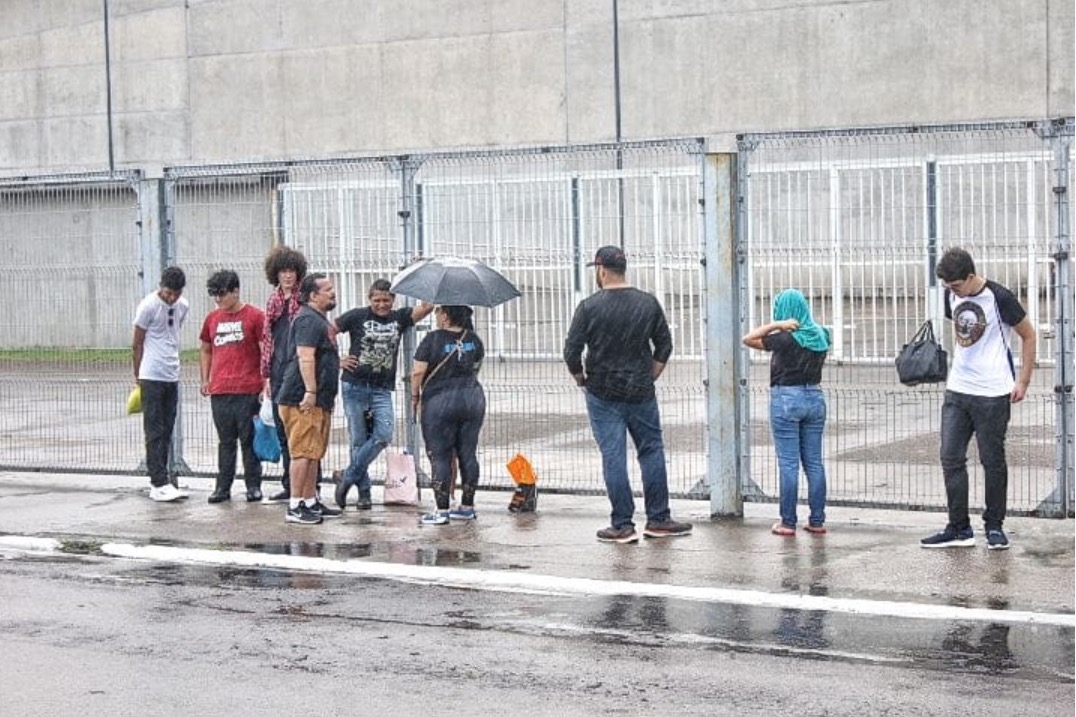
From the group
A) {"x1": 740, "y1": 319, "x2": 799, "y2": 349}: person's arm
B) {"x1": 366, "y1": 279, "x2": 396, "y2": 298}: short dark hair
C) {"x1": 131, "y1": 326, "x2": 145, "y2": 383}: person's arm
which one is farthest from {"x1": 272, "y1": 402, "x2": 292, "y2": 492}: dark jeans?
{"x1": 740, "y1": 319, "x2": 799, "y2": 349}: person's arm

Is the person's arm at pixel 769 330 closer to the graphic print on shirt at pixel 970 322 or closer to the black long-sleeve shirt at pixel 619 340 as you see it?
the black long-sleeve shirt at pixel 619 340

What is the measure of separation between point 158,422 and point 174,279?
1120 mm

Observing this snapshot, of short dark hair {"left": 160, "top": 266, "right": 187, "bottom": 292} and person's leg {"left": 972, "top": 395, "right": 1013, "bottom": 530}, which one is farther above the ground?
short dark hair {"left": 160, "top": 266, "right": 187, "bottom": 292}

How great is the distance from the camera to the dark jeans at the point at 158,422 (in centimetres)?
1352

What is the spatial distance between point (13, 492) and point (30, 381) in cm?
143

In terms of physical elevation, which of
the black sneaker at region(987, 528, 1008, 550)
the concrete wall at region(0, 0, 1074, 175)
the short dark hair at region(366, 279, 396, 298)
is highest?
the concrete wall at region(0, 0, 1074, 175)

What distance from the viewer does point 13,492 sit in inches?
572

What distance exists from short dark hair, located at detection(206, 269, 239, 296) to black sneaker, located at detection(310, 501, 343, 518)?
1.67 meters

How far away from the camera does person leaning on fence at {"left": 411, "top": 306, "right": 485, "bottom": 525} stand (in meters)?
11.9

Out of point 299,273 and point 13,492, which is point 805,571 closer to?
point 299,273

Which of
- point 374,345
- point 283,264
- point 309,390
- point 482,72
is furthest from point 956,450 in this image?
point 482,72

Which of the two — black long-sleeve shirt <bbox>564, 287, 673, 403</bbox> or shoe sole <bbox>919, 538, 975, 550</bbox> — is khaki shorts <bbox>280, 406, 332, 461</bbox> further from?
shoe sole <bbox>919, 538, 975, 550</bbox>

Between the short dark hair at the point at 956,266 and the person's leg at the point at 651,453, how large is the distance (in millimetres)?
1972

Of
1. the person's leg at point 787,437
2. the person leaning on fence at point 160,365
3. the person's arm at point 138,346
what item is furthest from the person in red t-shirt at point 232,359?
the person's leg at point 787,437
